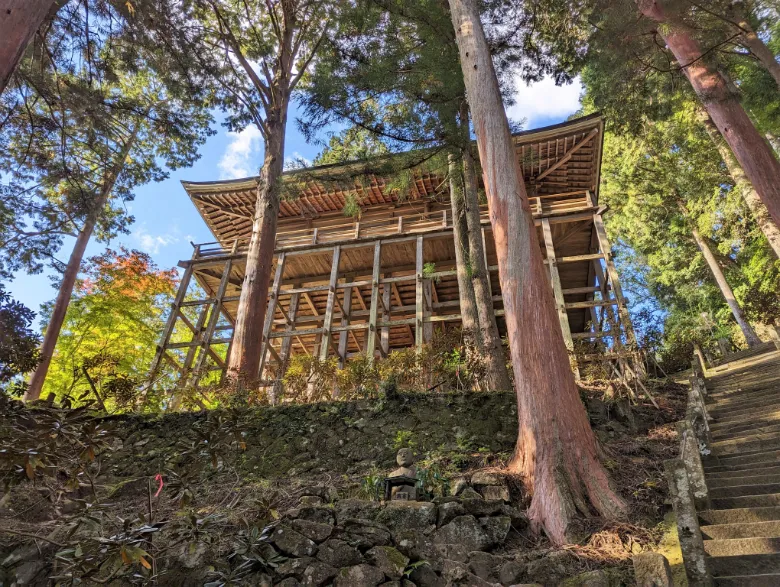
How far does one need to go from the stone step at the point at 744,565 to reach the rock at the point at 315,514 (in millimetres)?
2681

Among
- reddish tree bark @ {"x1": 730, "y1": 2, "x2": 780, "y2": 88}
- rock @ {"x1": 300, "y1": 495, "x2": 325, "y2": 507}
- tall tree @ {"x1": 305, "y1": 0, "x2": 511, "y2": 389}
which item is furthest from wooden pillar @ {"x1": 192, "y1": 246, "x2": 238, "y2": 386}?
reddish tree bark @ {"x1": 730, "y1": 2, "x2": 780, "y2": 88}

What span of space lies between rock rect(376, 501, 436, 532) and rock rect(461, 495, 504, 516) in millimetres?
296

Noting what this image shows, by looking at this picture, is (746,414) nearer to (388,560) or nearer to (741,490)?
(741,490)

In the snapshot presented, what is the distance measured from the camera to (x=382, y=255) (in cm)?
1353

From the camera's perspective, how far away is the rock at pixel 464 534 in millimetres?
3736

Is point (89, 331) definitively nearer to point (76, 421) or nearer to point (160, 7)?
point (160, 7)

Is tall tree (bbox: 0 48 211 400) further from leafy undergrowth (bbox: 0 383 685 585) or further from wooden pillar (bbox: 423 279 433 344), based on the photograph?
wooden pillar (bbox: 423 279 433 344)

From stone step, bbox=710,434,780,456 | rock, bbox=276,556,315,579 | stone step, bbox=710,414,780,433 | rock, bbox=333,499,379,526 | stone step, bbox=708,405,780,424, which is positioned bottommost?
rock, bbox=276,556,315,579

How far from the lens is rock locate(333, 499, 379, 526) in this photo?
3912mm

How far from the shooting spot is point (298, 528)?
373 cm

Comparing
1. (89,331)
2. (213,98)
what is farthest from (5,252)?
(213,98)

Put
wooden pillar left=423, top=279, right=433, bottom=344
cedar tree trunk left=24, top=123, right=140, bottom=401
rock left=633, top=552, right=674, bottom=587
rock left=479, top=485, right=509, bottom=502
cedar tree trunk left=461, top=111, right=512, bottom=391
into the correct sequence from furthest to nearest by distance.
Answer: wooden pillar left=423, top=279, right=433, bottom=344 → cedar tree trunk left=24, top=123, right=140, bottom=401 → cedar tree trunk left=461, top=111, right=512, bottom=391 → rock left=479, top=485, right=509, bottom=502 → rock left=633, top=552, right=674, bottom=587

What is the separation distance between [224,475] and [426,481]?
2524mm

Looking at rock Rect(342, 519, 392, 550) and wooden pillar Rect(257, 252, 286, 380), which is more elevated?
wooden pillar Rect(257, 252, 286, 380)
